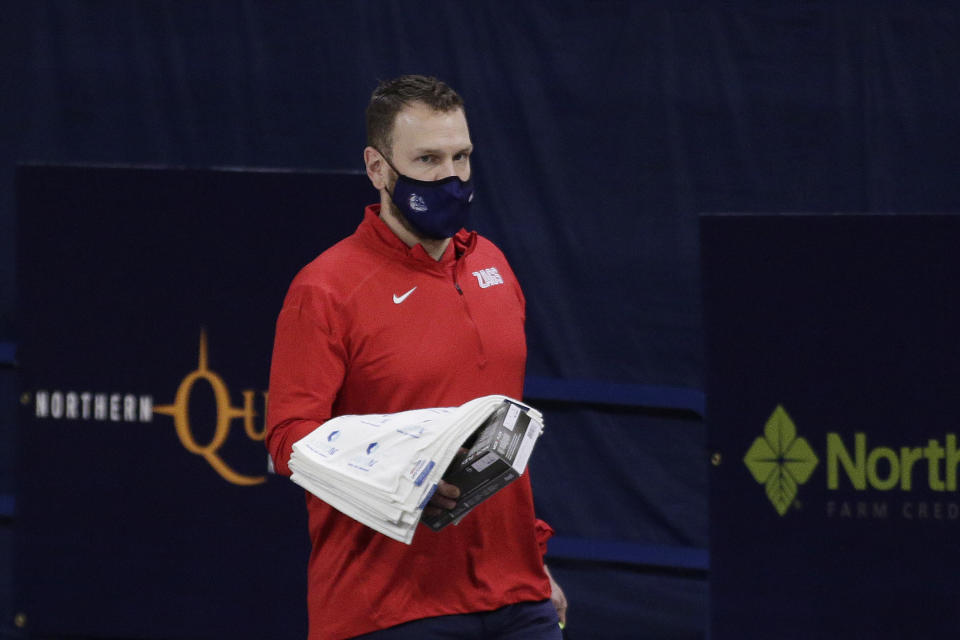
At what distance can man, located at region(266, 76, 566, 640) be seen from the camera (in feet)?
8.31

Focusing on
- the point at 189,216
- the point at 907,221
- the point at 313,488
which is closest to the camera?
the point at 313,488

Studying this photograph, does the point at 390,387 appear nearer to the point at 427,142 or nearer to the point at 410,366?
the point at 410,366

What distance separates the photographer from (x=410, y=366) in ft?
8.38

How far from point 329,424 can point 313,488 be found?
0.11 metres

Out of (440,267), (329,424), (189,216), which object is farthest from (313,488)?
(189,216)

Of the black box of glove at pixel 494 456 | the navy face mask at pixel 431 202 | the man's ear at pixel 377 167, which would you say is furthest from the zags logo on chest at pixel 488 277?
the black box of glove at pixel 494 456

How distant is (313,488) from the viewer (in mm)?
2438

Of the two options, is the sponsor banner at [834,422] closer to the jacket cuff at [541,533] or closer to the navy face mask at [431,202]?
the jacket cuff at [541,533]

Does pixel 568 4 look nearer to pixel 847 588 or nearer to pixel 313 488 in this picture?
pixel 847 588

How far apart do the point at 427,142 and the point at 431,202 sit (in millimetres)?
105

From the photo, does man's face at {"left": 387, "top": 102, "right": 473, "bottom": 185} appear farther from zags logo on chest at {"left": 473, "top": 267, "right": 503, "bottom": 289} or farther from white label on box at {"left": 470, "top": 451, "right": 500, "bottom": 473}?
white label on box at {"left": 470, "top": 451, "right": 500, "bottom": 473}

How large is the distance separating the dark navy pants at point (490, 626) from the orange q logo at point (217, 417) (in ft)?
5.38

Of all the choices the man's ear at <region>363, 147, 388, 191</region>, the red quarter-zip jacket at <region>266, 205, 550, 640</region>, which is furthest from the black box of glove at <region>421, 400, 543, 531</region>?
the man's ear at <region>363, 147, 388, 191</region>

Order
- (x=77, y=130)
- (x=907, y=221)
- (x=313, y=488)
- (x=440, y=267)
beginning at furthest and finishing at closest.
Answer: (x=77, y=130), (x=907, y=221), (x=440, y=267), (x=313, y=488)
